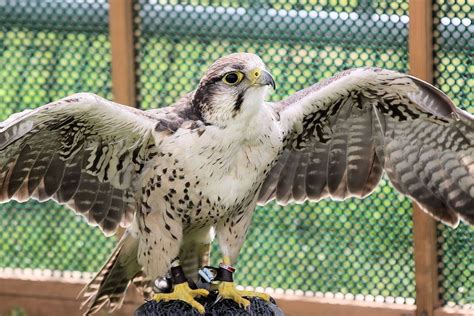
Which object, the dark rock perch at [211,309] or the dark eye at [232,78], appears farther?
the dark eye at [232,78]

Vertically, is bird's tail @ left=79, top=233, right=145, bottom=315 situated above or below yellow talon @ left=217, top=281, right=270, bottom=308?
below

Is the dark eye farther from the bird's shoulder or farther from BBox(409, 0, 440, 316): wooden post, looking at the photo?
BBox(409, 0, 440, 316): wooden post

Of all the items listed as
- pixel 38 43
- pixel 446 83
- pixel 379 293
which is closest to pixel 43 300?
pixel 38 43

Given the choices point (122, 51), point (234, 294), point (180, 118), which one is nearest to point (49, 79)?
point (122, 51)

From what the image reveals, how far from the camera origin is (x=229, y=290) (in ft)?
17.4

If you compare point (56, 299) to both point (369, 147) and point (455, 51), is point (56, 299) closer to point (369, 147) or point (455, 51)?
point (369, 147)

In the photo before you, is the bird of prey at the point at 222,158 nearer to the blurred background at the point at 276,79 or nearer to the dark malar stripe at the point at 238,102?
the dark malar stripe at the point at 238,102

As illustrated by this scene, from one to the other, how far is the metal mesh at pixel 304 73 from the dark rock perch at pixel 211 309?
5.97ft

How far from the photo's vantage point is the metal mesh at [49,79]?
7.27 m

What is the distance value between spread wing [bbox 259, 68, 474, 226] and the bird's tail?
697mm

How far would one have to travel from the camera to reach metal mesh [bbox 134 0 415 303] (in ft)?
22.2

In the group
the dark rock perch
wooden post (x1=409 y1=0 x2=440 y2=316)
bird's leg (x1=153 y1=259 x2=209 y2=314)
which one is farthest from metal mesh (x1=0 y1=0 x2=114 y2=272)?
the dark rock perch

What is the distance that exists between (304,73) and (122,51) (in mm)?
1057

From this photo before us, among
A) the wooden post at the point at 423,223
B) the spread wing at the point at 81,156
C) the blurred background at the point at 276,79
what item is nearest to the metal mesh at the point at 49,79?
the blurred background at the point at 276,79
